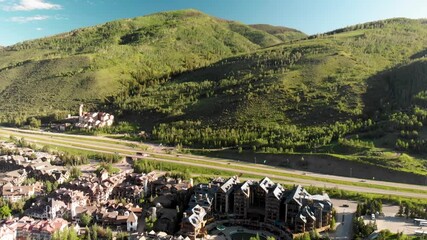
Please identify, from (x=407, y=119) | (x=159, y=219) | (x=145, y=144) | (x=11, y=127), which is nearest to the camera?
(x=159, y=219)

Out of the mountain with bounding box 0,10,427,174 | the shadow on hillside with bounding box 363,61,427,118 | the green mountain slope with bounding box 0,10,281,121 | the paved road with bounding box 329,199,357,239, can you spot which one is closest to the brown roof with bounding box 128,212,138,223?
the paved road with bounding box 329,199,357,239

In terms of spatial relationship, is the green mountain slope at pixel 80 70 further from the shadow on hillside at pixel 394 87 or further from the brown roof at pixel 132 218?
A: the brown roof at pixel 132 218

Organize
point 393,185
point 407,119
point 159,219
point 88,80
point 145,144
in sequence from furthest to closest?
point 88,80
point 145,144
point 407,119
point 393,185
point 159,219

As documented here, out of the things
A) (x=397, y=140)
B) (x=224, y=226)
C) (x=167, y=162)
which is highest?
(x=397, y=140)

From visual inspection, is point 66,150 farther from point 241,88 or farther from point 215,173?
point 241,88

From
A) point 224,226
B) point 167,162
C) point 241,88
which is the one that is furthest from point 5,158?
point 241,88

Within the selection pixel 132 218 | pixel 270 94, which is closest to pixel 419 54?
pixel 270 94

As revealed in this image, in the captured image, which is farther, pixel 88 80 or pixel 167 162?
pixel 88 80

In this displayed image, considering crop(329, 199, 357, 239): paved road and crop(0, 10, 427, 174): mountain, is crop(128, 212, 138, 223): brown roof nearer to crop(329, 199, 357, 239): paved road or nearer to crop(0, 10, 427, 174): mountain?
crop(329, 199, 357, 239): paved road
